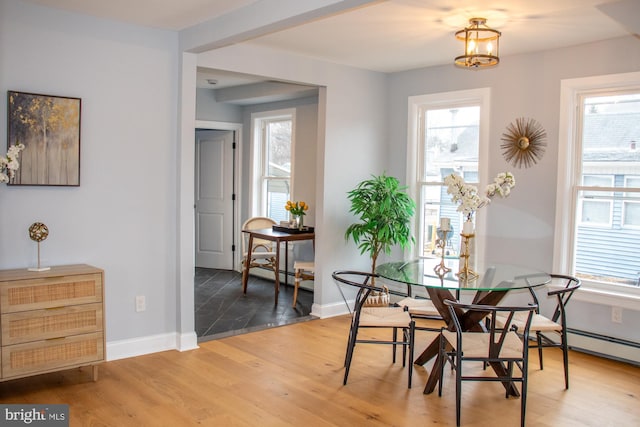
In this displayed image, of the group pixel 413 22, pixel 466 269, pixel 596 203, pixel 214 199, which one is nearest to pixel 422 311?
pixel 466 269

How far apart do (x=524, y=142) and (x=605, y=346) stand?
176cm

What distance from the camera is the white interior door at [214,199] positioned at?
7.93 metres

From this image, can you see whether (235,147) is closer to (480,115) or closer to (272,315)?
(272,315)

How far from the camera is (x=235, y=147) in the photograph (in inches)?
310

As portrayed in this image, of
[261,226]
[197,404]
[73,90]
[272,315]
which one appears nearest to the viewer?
[197,404]

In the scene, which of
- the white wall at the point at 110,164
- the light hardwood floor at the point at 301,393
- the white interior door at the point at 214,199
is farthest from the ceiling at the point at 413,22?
the white interior door at the point at 214,199

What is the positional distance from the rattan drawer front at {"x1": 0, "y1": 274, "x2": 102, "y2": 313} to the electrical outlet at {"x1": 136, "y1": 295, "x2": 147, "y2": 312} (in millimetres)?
554

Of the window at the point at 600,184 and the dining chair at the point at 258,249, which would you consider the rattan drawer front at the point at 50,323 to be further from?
the window at the point at 600,184

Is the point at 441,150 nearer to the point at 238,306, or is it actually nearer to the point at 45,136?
the point at 238,306

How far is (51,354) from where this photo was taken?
354 centimetres

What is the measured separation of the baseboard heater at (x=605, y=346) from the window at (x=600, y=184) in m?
0.39

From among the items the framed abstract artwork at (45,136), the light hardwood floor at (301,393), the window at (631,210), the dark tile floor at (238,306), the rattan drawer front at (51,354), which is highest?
the framed abstract artwork at (45,136)

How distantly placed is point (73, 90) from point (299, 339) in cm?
258

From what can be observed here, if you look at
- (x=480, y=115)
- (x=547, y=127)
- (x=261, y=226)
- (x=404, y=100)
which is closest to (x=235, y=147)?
(x=261, y=226)
